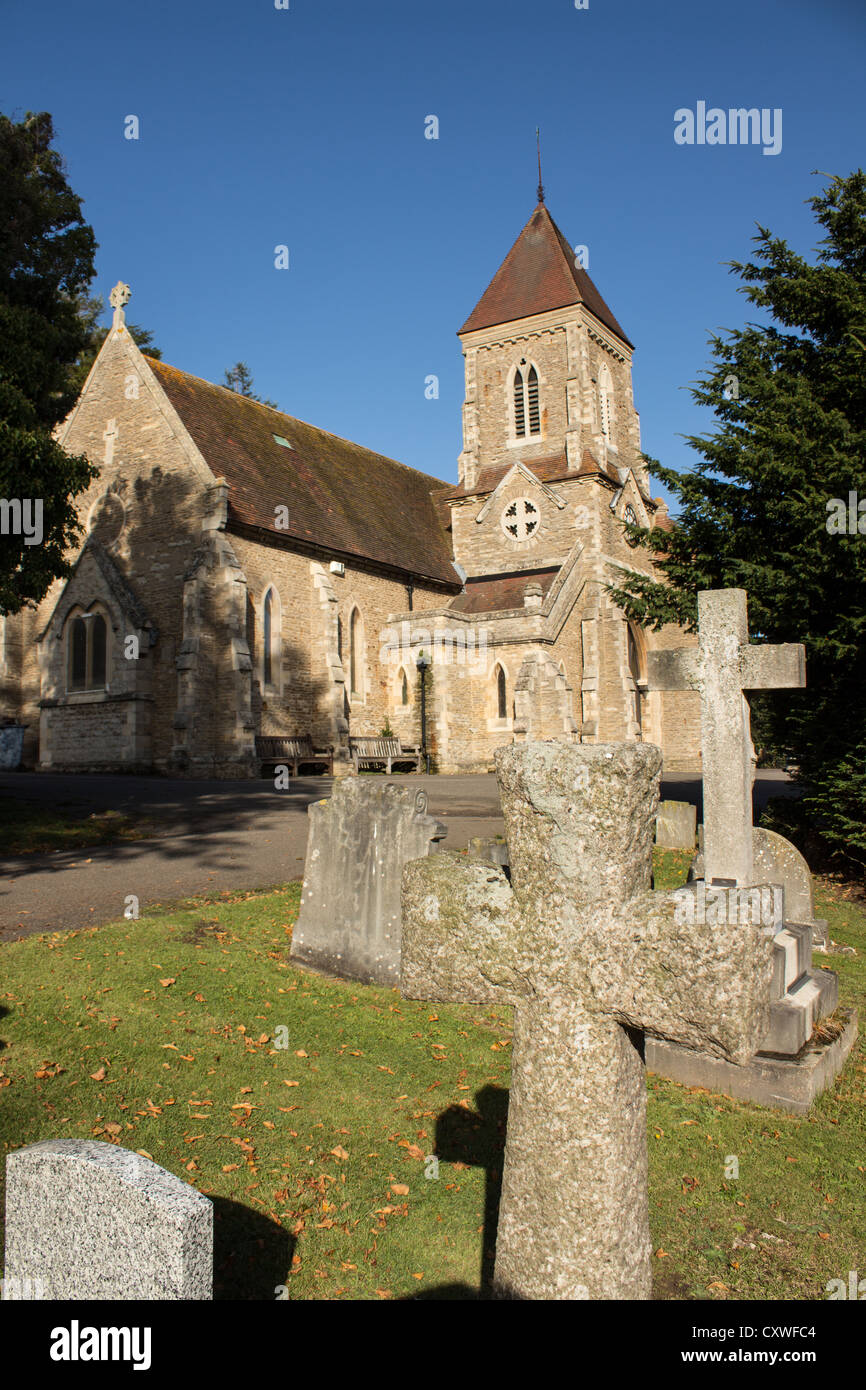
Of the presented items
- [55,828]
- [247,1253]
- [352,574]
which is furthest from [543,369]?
[247,1253]

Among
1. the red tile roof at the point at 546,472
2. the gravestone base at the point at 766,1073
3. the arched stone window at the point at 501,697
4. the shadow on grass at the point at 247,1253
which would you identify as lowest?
the gravestone base at the point at 766,1073

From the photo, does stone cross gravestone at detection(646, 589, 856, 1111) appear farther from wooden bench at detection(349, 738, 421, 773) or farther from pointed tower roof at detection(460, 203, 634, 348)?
pointed tower roof at detection(460, 203, 634, 348)

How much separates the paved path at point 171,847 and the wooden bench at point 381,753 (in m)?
5.09

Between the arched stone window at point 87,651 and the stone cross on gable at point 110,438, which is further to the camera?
the stone cross on gable at point 110,438

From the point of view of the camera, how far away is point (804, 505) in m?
10.1

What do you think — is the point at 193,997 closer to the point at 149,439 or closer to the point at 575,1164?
the point at 575,1164

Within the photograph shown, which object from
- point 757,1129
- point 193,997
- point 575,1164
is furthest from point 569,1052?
point 193,997

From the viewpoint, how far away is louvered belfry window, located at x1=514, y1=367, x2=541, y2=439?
34.0 m

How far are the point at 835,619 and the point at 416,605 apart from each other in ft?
66.9

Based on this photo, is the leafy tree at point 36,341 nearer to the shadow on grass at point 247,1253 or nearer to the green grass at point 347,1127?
the green grass at point 347,1127

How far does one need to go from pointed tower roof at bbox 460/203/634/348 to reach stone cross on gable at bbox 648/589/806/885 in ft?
95.4

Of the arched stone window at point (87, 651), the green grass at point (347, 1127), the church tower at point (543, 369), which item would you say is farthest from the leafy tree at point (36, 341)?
the church tower at point (543, 369)

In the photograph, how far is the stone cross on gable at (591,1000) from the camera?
210 cm

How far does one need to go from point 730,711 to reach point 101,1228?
615 centimetres
